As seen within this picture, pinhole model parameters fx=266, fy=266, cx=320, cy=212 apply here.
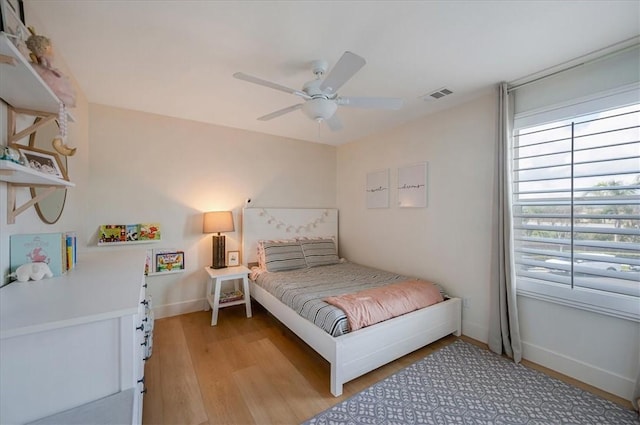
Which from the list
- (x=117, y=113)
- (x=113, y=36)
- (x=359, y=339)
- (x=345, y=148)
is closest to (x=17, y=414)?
(x=359, y=339)

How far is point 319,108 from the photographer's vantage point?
191 centimetres

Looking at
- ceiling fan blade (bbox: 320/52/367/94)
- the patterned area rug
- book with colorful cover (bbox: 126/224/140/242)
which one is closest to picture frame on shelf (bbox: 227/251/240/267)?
book with colorful cover (bbox: 126/224/140/242)

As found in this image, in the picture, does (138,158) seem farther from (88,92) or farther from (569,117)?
(569,117)

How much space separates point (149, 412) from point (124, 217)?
2.05m

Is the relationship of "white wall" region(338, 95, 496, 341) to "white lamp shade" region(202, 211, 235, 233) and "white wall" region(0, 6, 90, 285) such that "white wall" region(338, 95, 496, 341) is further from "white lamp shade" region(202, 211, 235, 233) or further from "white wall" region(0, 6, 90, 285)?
"white wall" region(0, 6, 90, 285)

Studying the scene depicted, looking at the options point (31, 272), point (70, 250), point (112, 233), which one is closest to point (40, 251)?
point (31, 272)

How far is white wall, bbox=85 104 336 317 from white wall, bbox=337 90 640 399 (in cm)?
143

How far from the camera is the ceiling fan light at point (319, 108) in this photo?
1.89m

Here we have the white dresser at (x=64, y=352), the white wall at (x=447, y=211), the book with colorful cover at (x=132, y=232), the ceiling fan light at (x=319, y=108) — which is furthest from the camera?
the book with colorful cover at (x=132, y=232)

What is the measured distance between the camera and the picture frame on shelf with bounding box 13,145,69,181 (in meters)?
1.33

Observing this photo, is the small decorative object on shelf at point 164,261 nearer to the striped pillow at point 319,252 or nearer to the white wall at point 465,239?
the striped pillow at point 319,252

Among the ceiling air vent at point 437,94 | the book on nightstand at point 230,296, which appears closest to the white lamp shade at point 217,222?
the book on nightstand at point 230,296

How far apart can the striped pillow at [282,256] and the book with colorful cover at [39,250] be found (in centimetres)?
199

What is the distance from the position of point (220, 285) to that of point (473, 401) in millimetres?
2553
